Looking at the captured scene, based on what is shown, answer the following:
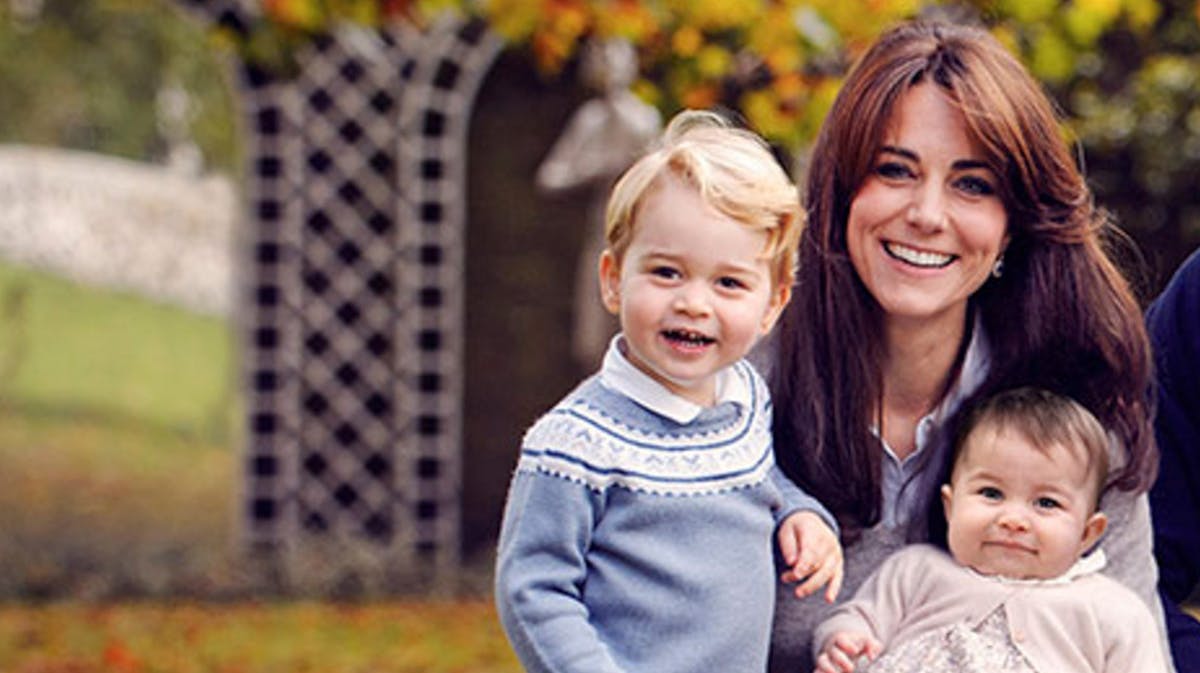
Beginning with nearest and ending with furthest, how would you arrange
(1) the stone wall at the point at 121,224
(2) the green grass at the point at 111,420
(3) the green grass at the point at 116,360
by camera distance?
(2) the green grass at the point at 111,420
(3) the green grass at the point at 116,360
(1) the stone wall at the point at 121,224

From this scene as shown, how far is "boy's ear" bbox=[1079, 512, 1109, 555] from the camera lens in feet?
7.55

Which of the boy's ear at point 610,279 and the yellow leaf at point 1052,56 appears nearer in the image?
the boy's ear at point 610,279

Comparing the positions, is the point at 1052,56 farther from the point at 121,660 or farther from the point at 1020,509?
the point at 121,660

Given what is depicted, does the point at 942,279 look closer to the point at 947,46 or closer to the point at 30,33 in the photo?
the point at 947,46

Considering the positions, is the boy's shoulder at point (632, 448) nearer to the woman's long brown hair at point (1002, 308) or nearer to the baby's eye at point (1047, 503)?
the woman's long brown hair at point (1002, 308)

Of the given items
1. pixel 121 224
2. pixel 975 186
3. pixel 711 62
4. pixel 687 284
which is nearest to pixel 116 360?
pixel 121 224

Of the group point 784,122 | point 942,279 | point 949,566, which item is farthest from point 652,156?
point 784,122

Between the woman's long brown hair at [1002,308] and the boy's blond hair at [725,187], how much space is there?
0.68 feet

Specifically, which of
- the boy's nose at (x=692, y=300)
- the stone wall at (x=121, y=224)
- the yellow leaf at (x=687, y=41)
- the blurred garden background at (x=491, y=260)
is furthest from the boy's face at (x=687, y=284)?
the stone wall at (x=121, y=224)

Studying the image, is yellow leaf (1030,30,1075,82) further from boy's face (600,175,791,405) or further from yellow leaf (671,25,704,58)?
boy's face (600,175,791,405)

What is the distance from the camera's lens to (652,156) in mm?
2164

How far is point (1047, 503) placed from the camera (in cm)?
228

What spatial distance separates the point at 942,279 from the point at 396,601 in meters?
5.43

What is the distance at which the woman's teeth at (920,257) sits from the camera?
91.3 inches
